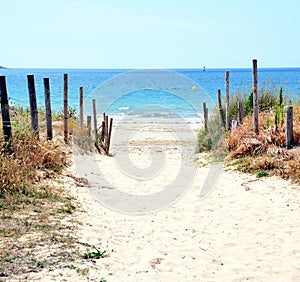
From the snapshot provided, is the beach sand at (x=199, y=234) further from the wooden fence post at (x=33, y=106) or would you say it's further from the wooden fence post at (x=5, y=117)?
the wooden fence post at (x=5, y=117)

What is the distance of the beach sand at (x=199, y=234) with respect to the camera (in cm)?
461

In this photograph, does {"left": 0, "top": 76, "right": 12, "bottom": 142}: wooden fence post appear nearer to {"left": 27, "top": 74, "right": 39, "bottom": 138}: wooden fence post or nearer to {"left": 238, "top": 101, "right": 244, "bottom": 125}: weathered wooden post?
{"left": 27, "top": 74, "right": 39, "bottom": 138}: wooden fence post

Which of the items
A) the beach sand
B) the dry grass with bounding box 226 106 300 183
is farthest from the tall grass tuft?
the dry grass with bounding box 226 106 300 183

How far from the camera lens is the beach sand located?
4.61 metres

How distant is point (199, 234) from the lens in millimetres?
6027

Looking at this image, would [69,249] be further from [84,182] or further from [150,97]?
[150,97]

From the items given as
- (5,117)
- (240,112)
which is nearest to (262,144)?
(240,112)

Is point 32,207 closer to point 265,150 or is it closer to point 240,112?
point 265,150

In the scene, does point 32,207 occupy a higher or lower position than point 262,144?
lower

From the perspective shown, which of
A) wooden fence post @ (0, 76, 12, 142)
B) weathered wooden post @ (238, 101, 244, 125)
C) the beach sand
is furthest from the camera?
weathered wooden post @ (238, 101, 244, 125)

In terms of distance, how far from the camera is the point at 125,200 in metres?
8.12

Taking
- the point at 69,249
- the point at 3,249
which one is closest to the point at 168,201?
the point at 69,249

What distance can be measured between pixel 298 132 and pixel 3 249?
25.2 ft

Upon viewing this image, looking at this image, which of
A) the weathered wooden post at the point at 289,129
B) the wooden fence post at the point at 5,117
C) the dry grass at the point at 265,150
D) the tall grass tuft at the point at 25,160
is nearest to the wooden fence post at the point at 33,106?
the tall grass tuft at the point at 25,160
